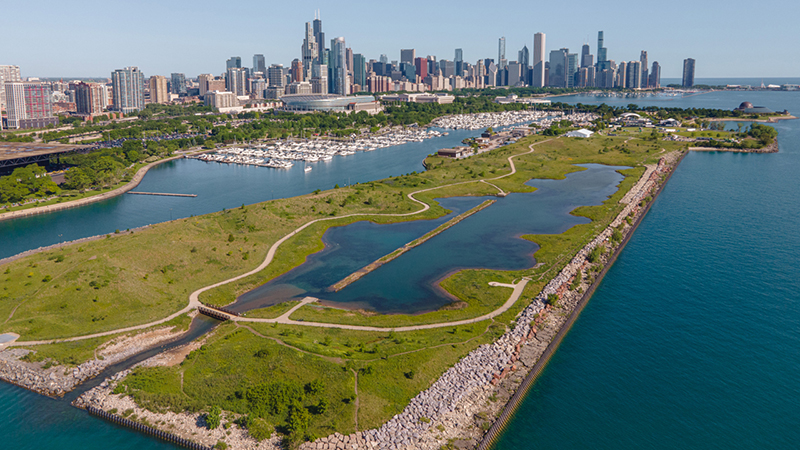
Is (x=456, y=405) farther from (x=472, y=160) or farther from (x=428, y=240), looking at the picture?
(x=472, y=160)

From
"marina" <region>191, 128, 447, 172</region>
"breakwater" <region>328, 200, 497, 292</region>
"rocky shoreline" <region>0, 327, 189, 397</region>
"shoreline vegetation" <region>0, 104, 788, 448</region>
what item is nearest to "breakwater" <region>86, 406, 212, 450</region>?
"shoreline vegetation" <region>0, 104, 788, 448</region>

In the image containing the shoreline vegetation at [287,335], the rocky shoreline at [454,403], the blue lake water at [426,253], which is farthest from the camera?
the blue lake water at [426,253]

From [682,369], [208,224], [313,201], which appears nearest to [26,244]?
[208,224]

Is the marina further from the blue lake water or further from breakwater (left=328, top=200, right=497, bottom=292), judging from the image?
the blue lake water

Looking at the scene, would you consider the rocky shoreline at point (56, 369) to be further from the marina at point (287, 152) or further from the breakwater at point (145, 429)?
the marina at point (287, 152)

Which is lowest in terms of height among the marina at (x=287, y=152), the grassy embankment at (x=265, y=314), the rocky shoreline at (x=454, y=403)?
the rocky shoreline at (x=454, y=403)

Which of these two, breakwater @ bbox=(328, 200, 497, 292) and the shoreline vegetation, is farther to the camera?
breakwater @ bbox=(328, 200, 497, 292)

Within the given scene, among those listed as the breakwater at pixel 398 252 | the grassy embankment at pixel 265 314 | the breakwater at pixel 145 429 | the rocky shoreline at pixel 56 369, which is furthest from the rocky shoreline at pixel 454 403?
the breakwater at pixel 398 252
